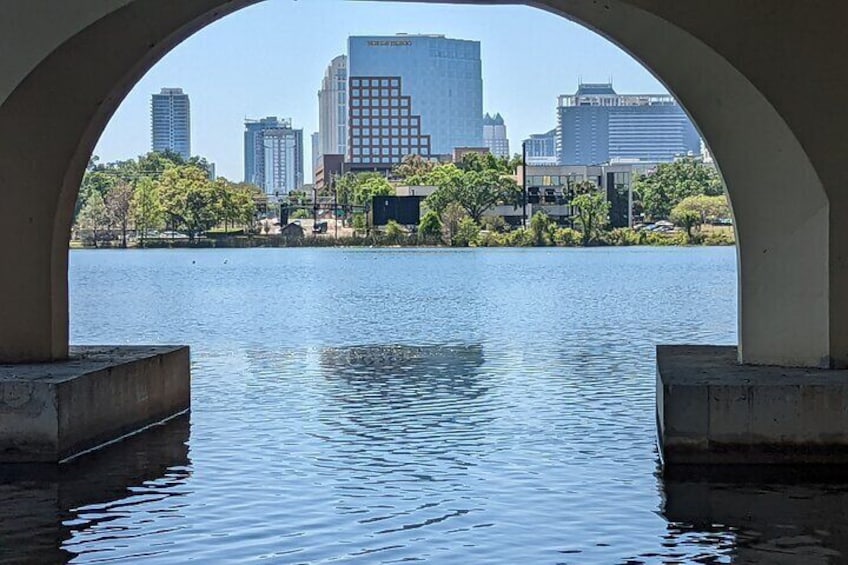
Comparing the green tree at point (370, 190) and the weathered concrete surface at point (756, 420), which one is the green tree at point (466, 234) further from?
the weathered concrete surface at point (756, 420)

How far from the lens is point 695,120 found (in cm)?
1441

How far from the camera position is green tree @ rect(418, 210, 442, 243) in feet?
426

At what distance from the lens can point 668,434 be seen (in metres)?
12.9

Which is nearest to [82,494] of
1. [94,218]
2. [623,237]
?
[623,237]

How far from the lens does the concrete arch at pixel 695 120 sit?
43.1 ft

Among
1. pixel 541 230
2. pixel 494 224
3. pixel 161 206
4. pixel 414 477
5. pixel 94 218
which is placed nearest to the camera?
pixel 414 477

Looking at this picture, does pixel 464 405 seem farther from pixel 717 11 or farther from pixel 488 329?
pixel 488 329

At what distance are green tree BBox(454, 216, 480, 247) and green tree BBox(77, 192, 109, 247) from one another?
131 ft

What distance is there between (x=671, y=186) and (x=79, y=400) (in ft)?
442

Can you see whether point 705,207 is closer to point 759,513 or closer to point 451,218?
point 451,218

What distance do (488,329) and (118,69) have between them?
68.0ft

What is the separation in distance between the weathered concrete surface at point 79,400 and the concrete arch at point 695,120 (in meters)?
0.80

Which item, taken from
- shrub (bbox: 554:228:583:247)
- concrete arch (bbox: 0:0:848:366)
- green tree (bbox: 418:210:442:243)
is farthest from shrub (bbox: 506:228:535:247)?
concrete arch (bbox: 0:0:848:366)

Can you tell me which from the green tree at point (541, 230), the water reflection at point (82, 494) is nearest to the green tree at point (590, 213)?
the green tree at point (541, 230)
